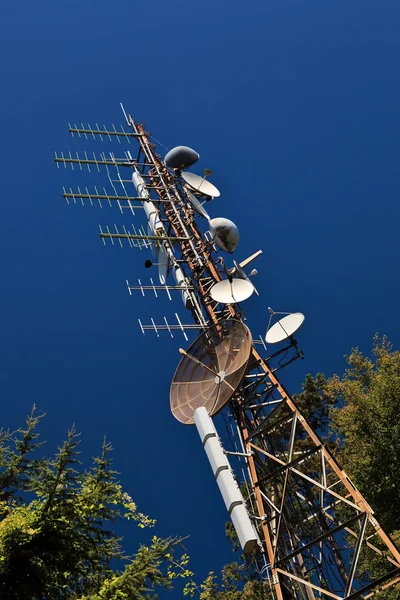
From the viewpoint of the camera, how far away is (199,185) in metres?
20.4

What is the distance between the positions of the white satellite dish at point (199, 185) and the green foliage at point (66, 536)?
10.9 m

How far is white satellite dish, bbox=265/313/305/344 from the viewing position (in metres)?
14.2

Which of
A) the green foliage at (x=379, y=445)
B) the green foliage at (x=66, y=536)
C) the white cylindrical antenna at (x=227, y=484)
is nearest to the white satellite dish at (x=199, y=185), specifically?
the green foliage at (x=379, y=445)

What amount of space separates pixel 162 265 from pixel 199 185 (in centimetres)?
370

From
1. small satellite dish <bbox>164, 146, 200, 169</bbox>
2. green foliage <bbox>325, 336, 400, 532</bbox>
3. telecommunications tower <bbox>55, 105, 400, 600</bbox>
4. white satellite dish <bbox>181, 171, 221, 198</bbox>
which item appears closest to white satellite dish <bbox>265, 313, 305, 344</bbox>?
telecommunications tower <bbox>55, 105, 400, 600</bbox>

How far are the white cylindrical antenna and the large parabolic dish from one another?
3.67 feet

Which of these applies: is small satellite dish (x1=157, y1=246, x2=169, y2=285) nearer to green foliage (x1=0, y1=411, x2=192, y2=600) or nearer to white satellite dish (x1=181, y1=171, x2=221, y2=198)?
white satellite dish (x1=181, y1=171, x2=221, y2=198)

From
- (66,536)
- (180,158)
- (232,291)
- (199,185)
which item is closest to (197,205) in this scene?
(199,185)

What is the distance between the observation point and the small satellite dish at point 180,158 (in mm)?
21500

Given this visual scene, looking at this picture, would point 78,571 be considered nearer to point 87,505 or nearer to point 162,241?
point 87,505

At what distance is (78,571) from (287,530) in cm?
436

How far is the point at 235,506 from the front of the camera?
1130 centimetres

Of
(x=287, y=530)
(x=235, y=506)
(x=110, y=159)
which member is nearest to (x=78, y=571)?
(x=235, y=506)

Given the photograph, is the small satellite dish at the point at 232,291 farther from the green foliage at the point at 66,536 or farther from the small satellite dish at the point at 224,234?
the green foliage at the point at 66,536
